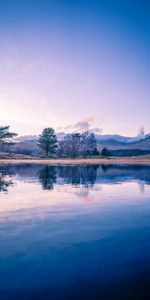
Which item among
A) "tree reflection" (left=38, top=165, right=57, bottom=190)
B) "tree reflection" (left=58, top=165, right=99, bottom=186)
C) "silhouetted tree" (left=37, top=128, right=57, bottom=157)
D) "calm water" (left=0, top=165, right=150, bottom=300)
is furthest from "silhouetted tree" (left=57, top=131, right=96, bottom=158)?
"calm water" (left=0, top=165, right=150, bottom=300)

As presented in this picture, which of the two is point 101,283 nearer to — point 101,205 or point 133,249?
point 133,249

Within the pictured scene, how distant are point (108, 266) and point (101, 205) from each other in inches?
358

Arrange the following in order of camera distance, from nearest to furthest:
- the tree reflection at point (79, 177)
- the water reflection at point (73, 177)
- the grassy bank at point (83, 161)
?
the water reflection at point (73, 177)
the tree reflection at point (79, 177)
the grassy bank at point (83, 161)

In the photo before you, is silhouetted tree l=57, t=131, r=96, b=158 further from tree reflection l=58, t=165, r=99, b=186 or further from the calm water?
the calm water

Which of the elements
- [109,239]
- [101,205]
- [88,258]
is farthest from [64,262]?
[101,205]

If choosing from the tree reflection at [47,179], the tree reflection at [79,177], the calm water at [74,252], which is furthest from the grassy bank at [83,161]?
the calm water at [74,252]

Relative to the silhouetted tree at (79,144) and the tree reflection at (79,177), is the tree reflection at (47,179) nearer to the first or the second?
the tree reflection at (79,177)

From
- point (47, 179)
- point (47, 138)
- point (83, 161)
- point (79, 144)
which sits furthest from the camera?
point (79, 144)

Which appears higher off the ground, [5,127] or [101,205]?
[5,127]

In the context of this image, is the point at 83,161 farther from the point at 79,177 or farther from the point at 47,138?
the point at 79,177

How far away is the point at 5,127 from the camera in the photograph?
346 ft

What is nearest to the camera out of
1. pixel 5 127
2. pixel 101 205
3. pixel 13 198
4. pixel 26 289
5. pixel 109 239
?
pixel 26 289

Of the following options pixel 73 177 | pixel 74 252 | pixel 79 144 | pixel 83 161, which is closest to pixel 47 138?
pixel 83 161

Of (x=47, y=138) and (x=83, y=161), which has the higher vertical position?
(x=47, y=138)
